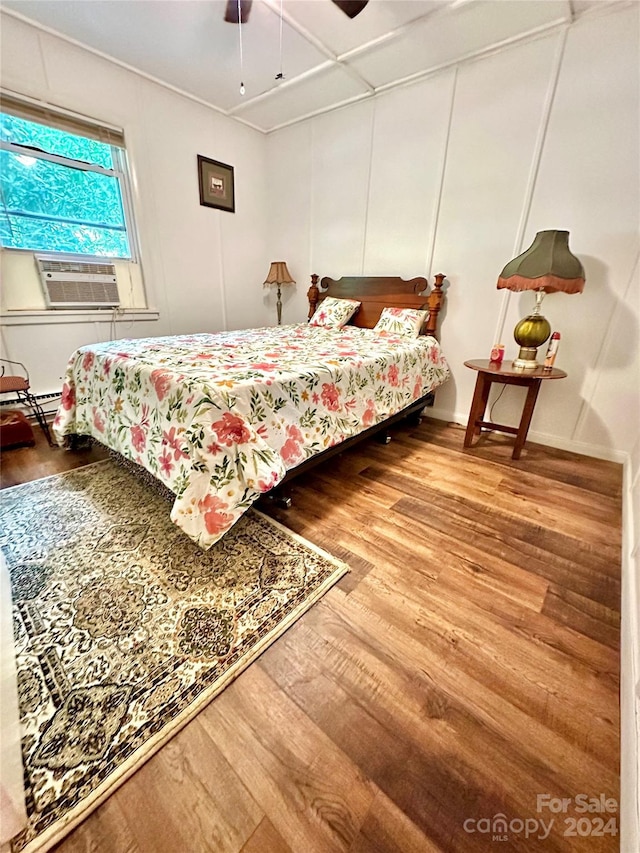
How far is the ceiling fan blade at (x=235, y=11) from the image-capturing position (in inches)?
71.9

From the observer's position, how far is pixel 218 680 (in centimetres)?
99

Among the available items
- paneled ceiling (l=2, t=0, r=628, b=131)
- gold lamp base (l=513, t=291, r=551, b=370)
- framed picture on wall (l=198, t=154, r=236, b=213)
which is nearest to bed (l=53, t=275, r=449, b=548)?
gold lamp base (l=513, t=291, r=551, b=370)

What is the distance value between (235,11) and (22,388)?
2624 millimetres

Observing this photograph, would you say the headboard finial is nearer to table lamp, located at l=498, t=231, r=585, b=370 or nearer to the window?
table lamp, located at l=498, t=231, r=585, b=370

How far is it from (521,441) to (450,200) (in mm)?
1966

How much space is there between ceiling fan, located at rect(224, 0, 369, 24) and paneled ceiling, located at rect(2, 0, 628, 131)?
0.54 feet

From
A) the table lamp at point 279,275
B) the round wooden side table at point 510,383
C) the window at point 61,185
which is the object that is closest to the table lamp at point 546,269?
the round wooden side table at point 510,383

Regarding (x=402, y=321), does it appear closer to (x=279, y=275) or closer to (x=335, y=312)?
(x=335, y=312)

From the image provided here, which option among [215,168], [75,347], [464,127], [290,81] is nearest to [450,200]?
[464,127]

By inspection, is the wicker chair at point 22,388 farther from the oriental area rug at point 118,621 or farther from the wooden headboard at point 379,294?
the wooden headboard at point 379,294

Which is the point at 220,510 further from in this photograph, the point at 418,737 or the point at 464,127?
the point at 464,127

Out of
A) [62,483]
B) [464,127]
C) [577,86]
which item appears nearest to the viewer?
[62,483]

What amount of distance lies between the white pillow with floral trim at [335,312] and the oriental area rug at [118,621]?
2166 millimetres

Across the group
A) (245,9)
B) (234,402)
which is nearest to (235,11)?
(245,9)
